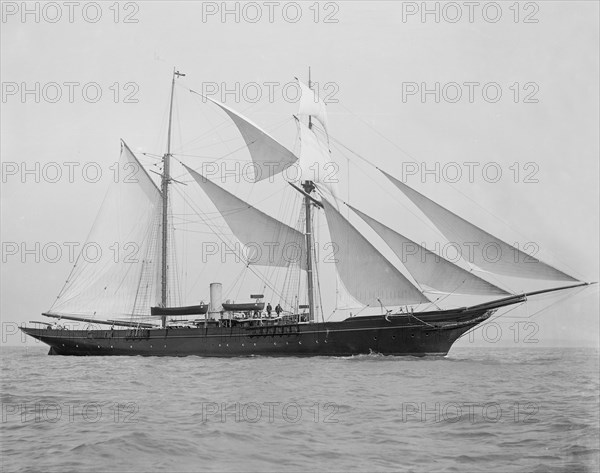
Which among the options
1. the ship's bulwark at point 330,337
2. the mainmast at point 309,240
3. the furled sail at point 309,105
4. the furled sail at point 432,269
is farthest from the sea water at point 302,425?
the furled sail at point 309,105

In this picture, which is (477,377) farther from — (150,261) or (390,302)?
(150,261)

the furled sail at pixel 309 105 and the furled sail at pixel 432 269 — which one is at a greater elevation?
the furled sail at pixel 309 105

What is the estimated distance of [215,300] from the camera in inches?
1565

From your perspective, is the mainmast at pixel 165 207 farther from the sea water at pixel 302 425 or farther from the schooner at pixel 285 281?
the sea water at pixel 302 425

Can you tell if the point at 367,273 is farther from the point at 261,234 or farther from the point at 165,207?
the point at 165,207

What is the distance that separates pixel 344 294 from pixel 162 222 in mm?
13560

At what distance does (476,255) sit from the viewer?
30484mm

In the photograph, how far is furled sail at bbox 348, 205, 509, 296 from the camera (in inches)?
1249

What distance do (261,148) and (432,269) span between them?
46.1 ft

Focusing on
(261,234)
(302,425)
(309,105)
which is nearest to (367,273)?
(261,234)

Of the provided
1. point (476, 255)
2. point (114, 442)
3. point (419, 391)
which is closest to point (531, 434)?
point (419, 391)

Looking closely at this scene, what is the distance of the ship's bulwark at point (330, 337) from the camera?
1383 inches

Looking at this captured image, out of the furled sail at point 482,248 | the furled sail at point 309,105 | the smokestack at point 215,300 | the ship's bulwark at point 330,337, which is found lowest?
the ship's bulwark at point 330,337

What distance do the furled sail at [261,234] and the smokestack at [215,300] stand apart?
2448 millimetres
